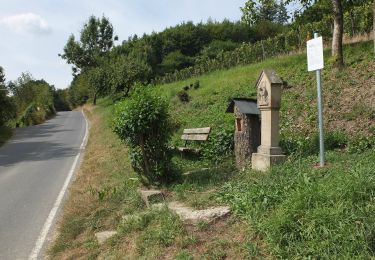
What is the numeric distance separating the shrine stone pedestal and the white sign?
1362 millimetres

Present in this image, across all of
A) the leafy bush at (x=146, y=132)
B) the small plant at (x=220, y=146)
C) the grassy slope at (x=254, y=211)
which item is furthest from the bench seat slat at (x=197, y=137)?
the leafy bush at (x=146, y=132)

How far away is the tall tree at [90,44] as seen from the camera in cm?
6700

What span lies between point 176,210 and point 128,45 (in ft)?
225

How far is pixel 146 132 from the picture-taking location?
872 centimetres

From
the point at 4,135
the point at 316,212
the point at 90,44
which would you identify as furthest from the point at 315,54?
the point at 90,44

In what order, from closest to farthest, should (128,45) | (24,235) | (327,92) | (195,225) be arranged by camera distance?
1. (195,225)
2. (24,235)
3. (327,92)
4. (128,45)

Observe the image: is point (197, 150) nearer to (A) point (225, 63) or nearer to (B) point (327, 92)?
(B) point (327, 92)

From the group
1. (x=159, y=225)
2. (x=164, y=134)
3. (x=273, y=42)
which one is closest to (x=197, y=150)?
(x=164, y=134)

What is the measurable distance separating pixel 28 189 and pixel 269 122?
6.29m

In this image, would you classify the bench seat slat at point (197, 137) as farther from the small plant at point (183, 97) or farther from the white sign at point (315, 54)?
the small plant at point (183, 97)

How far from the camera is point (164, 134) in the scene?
891 cm

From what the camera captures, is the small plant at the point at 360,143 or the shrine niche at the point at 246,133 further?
the shrine niche at the point at 246,133

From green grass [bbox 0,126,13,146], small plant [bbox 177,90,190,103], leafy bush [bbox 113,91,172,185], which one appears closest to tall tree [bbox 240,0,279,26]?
small plant [bbox 177,90,190,103]

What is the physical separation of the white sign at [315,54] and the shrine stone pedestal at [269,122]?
136 cm
